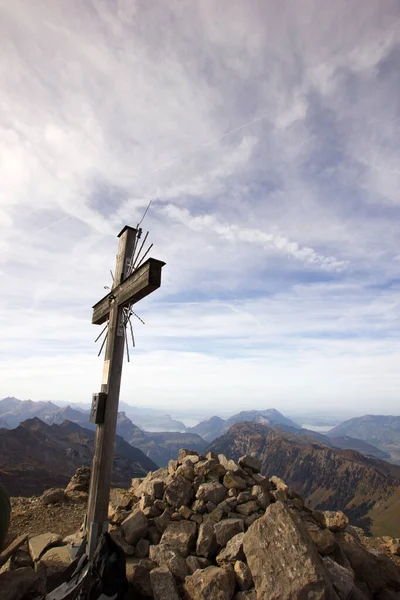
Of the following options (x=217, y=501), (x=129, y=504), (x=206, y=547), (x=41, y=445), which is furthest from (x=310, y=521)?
(x=41, y=445)

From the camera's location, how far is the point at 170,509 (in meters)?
9.55

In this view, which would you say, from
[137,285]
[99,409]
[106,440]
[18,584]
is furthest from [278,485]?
[137,285]

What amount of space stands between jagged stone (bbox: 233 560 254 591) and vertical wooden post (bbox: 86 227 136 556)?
10.6 ft

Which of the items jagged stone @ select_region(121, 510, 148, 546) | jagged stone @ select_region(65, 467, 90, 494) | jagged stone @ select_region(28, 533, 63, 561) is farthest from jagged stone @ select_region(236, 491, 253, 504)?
jagged stone @ select_region(65, 467, 90, 494)

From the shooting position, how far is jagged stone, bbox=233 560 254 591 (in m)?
6.86

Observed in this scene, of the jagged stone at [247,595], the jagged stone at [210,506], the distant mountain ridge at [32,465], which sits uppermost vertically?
the jagged stone at [210,506]

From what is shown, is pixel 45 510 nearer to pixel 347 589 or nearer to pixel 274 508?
pixel 274 508

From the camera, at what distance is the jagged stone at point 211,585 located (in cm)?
655

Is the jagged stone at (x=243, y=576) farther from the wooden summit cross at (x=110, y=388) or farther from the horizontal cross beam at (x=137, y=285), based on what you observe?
the horizontal cross beam at (x=137, y=285)

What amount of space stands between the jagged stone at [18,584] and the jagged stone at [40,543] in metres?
1.38

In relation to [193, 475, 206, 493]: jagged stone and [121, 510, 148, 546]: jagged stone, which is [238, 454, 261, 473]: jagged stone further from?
[121, 510, 148, 546]: jagged stone

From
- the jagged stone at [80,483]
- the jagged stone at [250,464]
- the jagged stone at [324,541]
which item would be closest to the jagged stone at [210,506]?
the jagged stone at [250,464]

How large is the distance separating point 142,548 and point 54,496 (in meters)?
6.45

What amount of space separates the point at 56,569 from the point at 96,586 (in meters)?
2.31
